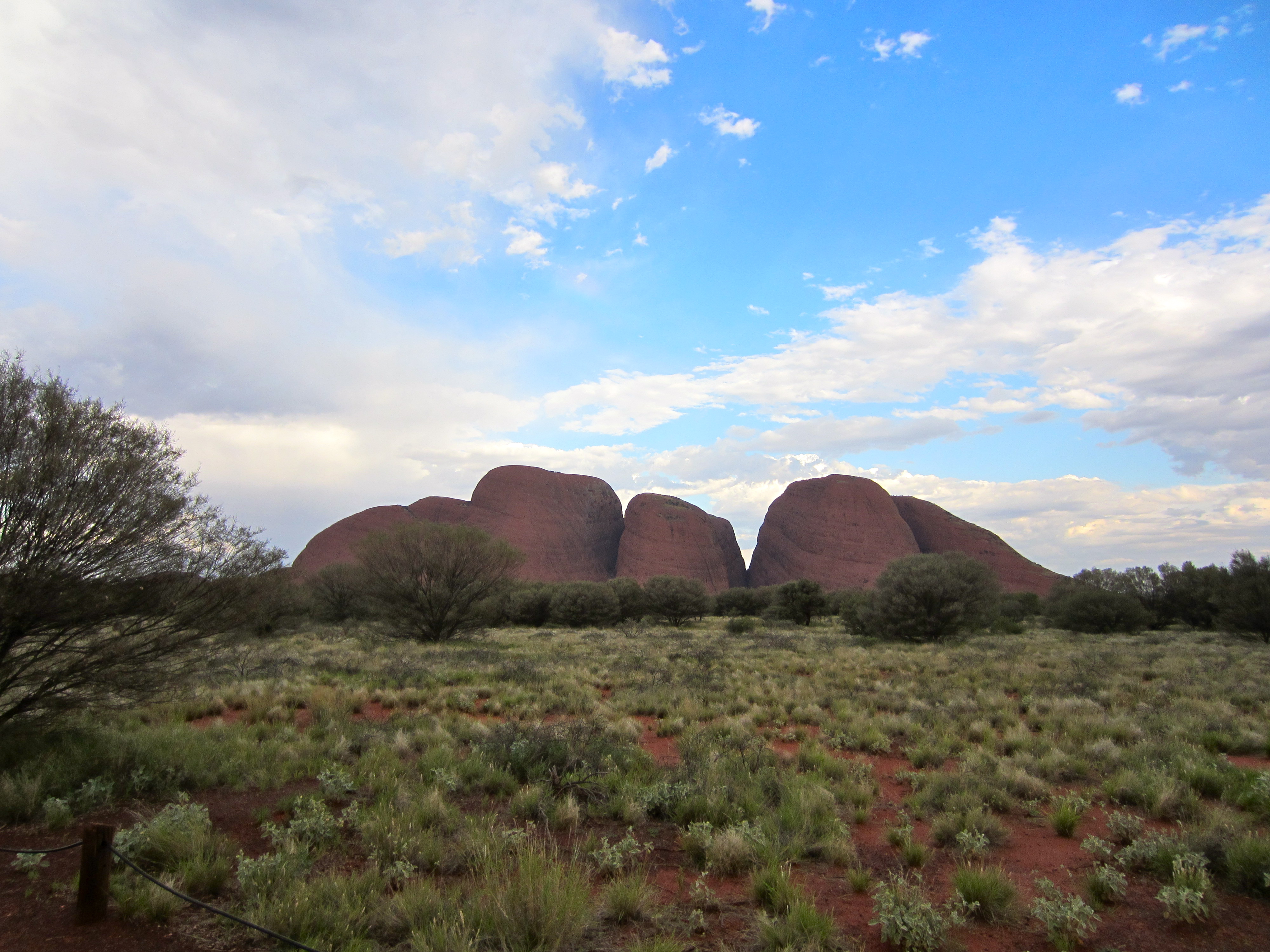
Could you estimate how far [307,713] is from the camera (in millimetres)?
9531

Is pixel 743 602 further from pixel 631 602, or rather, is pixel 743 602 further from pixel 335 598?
pixel 335 598

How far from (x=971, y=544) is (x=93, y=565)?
261 feet

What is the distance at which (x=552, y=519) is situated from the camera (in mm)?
78438

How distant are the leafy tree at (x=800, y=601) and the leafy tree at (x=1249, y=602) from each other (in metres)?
19.4

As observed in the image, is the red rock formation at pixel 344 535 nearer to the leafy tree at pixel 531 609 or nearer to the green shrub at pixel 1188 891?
the leafy tree at pixel 531 609

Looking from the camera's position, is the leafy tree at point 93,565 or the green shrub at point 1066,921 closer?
the green shrub at point 1066,921

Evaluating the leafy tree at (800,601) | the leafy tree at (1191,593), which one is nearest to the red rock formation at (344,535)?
the leafy tree at (800,601)

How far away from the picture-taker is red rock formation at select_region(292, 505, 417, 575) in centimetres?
6662

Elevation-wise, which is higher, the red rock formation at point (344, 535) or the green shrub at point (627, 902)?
the red rock formation at point (344, 535)

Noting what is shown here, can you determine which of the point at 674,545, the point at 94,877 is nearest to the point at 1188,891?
the point at 94,877

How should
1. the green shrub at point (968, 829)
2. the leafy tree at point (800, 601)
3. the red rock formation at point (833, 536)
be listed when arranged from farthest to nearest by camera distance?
1. the red rock formation at point (833, 536)
2. the leafy tree at point (800, 601)
3. the green shrub at point (968, 829)

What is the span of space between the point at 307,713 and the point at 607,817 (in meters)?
6.10

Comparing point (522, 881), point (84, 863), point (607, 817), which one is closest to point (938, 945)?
point (522, 881)

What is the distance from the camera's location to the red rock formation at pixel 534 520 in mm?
69438
